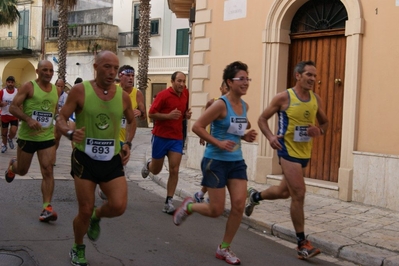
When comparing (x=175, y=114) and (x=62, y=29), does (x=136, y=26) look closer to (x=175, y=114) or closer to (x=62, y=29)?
(x=62, y=29)

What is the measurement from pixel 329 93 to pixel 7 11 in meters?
30.5

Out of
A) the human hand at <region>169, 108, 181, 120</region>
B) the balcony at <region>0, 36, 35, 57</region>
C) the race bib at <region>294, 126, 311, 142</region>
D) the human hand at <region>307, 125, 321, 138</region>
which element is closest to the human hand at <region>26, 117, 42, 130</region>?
the human hand at <region>169, 108, 181, 120</region>

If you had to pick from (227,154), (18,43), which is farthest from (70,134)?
(18,43)

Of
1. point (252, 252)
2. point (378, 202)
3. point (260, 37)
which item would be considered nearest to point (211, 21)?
point (260, 37)

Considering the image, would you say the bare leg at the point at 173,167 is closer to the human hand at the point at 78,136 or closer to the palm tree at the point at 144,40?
the human hand at the point at 78,136

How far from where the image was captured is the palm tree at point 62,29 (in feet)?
105

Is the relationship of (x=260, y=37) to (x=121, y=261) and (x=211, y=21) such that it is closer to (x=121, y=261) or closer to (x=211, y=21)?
(x=211, y=21)

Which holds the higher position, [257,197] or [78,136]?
[78,136]

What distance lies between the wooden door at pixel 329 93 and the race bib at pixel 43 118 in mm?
4866

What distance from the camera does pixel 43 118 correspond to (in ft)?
22.7

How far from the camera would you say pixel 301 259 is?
5746mm

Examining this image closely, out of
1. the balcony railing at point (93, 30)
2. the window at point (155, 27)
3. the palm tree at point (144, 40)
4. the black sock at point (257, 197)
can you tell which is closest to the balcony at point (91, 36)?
the balcony railing at point (93, 30)

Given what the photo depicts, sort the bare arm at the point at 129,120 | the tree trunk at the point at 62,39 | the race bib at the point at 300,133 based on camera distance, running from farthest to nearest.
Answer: the tree trunk at the point at 62,39, the race bib at the point at 300,133, the bare arm at the point at 129,120

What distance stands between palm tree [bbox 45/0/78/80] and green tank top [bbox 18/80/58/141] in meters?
26.5
